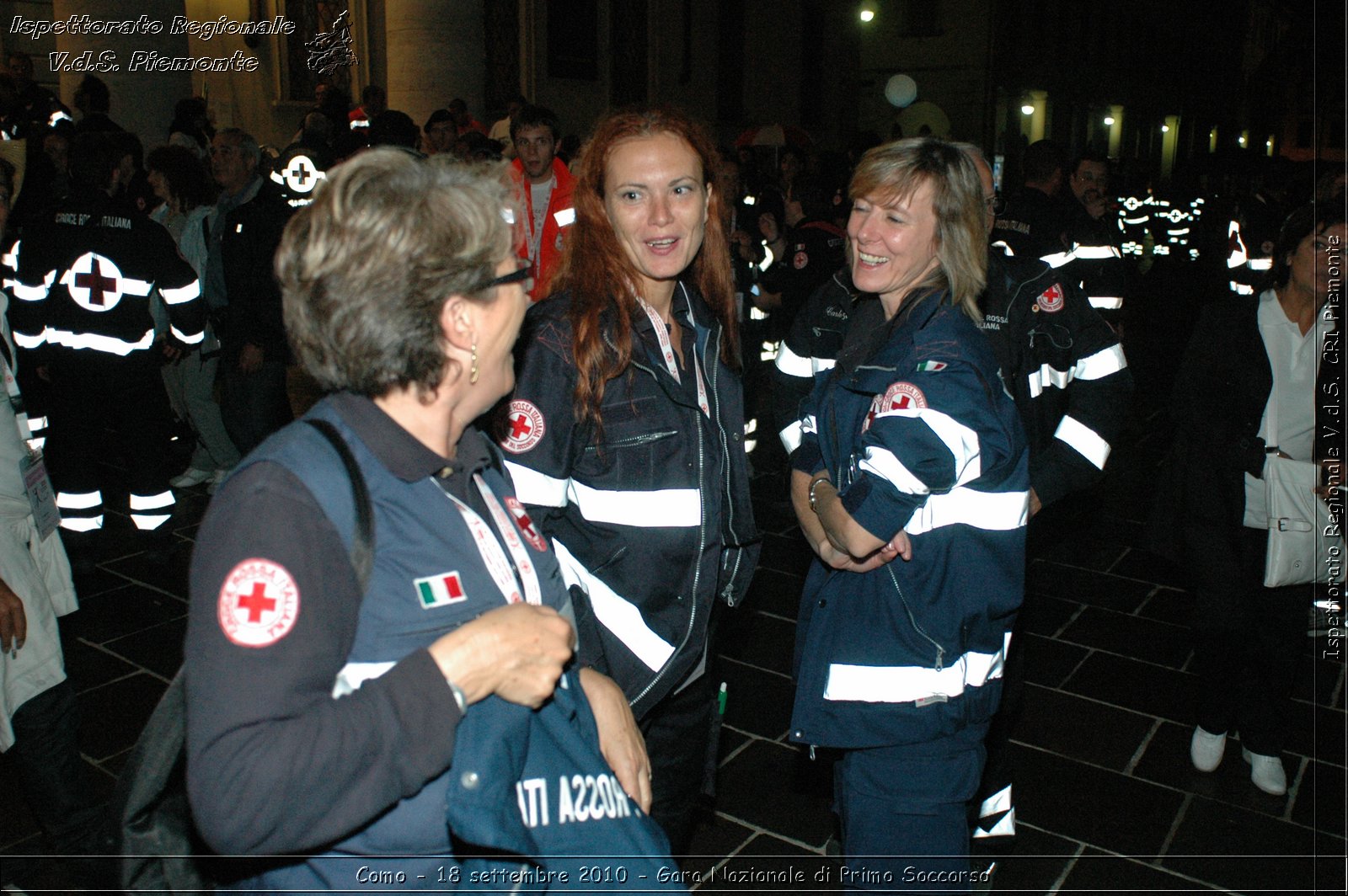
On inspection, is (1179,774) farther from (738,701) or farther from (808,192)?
(808,192)

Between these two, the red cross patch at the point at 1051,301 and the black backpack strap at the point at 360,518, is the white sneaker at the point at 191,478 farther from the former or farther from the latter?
the black backpack strap at the point at 360,518

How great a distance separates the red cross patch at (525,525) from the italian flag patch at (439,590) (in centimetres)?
24

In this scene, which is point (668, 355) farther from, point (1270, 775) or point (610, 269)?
point (1270, 775)

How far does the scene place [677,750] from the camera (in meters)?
2.54

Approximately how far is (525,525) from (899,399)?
34.8 inches

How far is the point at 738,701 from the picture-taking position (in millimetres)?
4270

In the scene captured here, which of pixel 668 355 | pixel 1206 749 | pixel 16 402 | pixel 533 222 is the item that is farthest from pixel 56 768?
pixel 533 222

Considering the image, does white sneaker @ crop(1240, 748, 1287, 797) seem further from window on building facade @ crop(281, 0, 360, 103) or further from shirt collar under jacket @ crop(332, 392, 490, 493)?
window on building facade @ crop(281, 0, 360, 103)

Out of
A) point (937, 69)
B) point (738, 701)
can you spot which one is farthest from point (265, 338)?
point (937, 69)

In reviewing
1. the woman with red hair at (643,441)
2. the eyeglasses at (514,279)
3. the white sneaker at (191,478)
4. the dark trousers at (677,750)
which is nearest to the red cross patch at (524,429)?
the woman with red hair at (643,441)

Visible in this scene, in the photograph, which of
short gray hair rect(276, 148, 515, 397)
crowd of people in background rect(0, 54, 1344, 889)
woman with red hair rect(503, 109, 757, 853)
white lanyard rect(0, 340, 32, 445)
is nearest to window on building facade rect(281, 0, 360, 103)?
crowd of people in background rect(0, 54, 1344, 889)

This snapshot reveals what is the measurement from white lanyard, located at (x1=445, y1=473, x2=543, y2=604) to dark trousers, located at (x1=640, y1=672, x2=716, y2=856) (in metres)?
0.93

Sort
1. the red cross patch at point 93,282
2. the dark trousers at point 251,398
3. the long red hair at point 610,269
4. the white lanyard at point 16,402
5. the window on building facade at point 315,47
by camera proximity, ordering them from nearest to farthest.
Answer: the long red hair at point 610,269 → the white lanyard at point 16,402 → the red cross patch at point 93,282 → the dark trousers at point 251,398 → the window on building facade at point 315,47

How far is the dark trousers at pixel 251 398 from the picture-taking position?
20.0 feet
